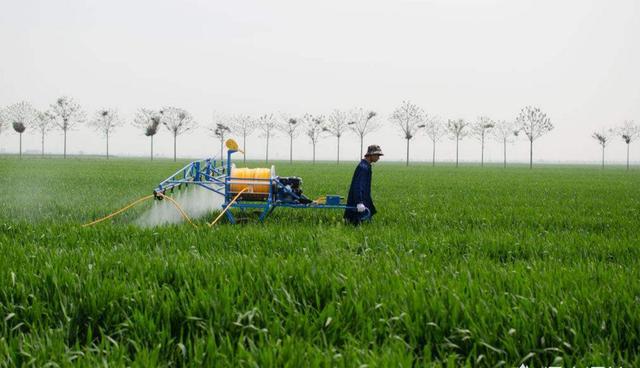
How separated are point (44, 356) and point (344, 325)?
2.00 meters

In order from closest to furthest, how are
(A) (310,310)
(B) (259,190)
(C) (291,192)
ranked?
(A) (310,310), (C) (291,192), (B) (259,190)

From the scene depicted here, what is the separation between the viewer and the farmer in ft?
30.2

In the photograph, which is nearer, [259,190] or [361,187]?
[361,187]

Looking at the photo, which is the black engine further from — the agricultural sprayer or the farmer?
the farmer

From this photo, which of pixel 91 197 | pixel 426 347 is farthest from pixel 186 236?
pixel 91 197

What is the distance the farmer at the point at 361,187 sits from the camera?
9195 millimetres

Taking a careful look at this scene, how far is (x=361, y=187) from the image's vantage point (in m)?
9.20

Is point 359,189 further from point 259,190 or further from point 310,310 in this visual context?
point 310,310

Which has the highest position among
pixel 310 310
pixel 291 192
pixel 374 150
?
pixel 374 150

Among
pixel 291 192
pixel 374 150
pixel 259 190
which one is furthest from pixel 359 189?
pixel 259 190

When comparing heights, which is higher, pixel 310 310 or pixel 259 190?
pixel 259 190

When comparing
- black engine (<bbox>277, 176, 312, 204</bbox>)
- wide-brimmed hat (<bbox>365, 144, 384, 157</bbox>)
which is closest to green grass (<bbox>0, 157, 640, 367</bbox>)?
black engine (<bbox>277, 176, 312, 204</bbox>)

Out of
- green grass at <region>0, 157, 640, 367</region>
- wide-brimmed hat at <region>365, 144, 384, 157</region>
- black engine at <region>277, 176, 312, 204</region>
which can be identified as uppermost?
wide-brimmed hat at <region>365, 144, 384, 157</region>

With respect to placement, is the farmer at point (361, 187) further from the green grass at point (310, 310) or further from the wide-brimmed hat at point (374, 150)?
the green grass at point (310, 310)
